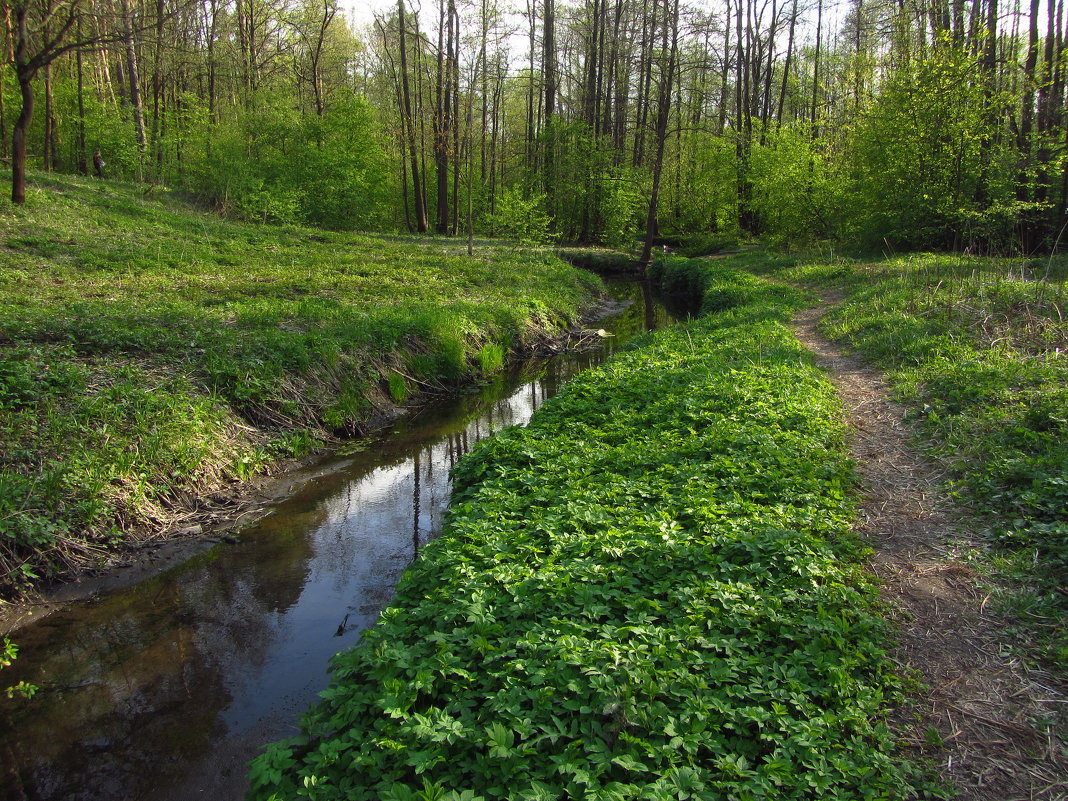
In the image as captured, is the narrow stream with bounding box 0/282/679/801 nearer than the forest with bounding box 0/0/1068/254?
Yes

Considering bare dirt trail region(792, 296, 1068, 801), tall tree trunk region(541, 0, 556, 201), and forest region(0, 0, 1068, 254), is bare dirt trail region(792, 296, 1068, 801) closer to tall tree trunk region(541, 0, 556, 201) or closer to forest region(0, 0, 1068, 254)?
forest region(0, 0, 1068, 254)

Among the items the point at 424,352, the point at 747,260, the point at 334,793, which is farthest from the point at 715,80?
the point at 334,793

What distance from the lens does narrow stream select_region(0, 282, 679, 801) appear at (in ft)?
12.4

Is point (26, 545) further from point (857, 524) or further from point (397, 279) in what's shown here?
point (397, 279)

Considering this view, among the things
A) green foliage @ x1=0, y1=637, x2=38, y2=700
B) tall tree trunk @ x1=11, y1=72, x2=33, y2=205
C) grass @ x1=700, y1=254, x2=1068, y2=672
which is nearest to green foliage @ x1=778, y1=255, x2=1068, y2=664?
grass @ x1=700, y1=254, x2=1068, y2=672

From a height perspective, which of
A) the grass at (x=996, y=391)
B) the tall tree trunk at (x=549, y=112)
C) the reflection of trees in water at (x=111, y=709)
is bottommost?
the reflection of trees in water at (x=111, y=709)

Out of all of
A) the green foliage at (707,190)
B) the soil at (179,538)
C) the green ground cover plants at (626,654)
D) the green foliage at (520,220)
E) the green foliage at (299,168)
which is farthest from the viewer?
the green foliage at (707,190)

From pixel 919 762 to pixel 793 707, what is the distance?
1.88 ft

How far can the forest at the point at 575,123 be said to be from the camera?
17.6 metres

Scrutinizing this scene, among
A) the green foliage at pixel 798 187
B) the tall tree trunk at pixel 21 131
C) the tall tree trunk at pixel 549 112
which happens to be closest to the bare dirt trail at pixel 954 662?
the tall tree trunk at pixel 21 131

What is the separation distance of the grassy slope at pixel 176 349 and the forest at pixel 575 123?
4131 millimetres

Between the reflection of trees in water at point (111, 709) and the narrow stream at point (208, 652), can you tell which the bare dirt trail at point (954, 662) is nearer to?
the narrow stream at point (208, 652)

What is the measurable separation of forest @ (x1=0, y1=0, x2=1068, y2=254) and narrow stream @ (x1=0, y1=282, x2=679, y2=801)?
37.2 ft

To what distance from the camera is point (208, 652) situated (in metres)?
4.82
